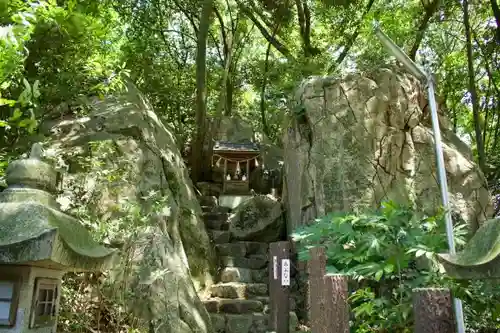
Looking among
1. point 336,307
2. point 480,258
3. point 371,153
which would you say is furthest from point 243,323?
point 480,258

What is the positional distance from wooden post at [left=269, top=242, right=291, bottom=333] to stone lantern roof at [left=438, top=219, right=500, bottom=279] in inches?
111

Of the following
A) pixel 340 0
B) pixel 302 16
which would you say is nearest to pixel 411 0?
pixel 340 0

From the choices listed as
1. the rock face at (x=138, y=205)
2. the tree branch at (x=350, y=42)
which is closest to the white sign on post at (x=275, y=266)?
the rock face at (x=138, y=205)

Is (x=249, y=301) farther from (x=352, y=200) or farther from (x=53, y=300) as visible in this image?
(x=53, y=300)

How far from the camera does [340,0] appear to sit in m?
11.8

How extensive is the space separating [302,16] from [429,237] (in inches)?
425

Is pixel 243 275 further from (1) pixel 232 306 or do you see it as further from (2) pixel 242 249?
(1) pixel 232 306

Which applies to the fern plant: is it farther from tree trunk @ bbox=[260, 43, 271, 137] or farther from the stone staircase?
tree trunk @ bbox=[260, 43, 271, 137]

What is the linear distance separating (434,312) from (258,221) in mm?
6948

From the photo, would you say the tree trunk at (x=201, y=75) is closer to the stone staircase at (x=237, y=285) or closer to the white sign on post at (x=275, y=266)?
the stone staircase at (x=237, y=285)

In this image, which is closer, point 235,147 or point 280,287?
point 280,287

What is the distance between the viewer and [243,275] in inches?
324

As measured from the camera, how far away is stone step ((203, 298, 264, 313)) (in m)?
7.13

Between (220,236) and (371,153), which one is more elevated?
(371,153)
